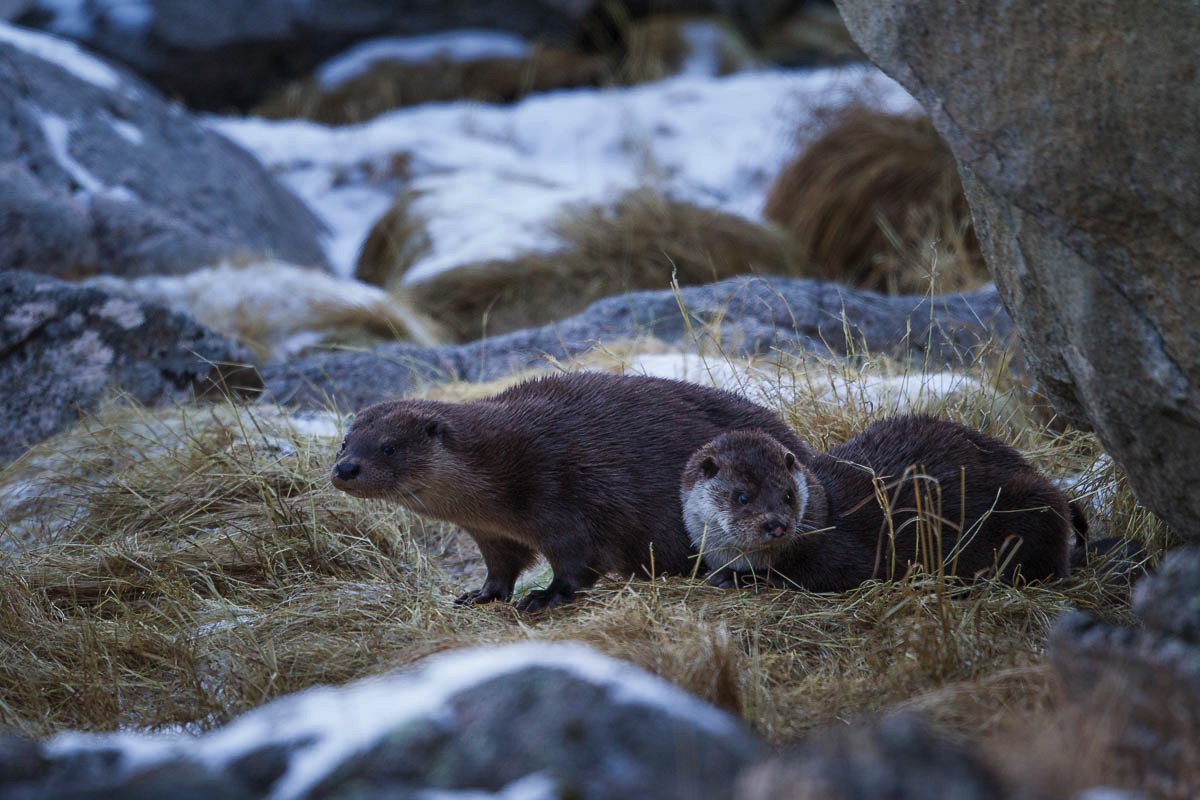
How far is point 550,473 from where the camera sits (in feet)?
12.4

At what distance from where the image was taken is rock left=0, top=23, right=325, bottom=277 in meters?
7.52

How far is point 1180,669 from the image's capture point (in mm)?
2150

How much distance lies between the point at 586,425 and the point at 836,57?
380 inches

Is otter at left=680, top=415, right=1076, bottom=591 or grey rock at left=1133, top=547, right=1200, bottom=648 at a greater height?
grey rock at left=1133, top=547, right=1200, bottom=648

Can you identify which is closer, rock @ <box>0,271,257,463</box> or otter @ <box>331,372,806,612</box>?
otter @ <box>331,372,806,612</box>

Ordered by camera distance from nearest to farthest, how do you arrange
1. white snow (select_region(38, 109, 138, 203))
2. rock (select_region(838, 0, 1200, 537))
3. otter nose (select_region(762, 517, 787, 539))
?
rock (select_region(838, 0, 1200, 537))
otter nose (select_region(762, 517, 787, 539))
white snow (select_region(38, 109, 138, 203))

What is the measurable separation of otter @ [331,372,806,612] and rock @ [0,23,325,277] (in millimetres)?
4406

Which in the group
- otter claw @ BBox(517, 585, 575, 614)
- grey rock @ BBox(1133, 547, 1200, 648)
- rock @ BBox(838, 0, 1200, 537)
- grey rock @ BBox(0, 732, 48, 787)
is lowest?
otter claw @ BBox(517, 585, 575, 614)

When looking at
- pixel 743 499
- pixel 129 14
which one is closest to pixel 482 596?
pixel 743 499

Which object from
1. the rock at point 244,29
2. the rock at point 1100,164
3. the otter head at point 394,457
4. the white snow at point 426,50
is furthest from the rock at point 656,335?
the rock at point 244,29

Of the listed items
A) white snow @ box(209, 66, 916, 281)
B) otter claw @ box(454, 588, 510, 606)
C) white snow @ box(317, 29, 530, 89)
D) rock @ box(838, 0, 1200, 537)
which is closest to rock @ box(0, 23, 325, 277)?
white snow @ box(209, 66, 916, 281)

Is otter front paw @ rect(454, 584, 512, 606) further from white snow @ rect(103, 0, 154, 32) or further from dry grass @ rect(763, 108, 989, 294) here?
white snow @ rect(103, 0, 154, 32)

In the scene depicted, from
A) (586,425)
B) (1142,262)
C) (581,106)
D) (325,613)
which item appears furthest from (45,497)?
(581,106)

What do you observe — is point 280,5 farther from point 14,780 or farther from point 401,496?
point 14,780
